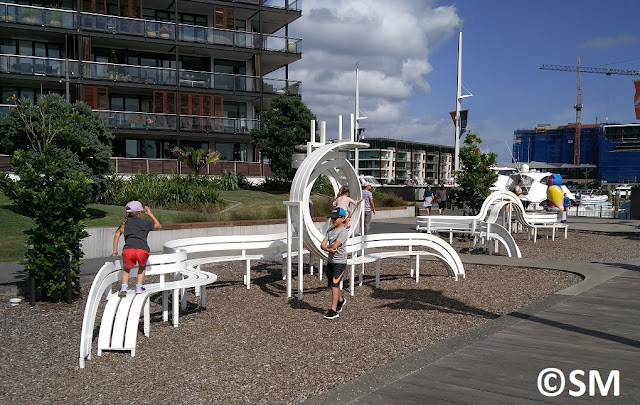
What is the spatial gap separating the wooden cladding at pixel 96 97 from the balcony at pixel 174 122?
74 cm

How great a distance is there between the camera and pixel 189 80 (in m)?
35.5

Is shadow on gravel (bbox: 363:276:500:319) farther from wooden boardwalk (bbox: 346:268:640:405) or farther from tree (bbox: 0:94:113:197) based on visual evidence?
tree (bbox: 0:94:113:197)

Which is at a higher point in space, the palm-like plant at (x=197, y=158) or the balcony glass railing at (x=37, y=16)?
the balcony glass railing at (x=37, y=16)

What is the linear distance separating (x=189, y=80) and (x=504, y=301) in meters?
29.9

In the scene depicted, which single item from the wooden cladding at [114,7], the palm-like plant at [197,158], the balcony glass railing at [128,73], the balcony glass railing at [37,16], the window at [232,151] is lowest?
the palm-like plant at [197,158]

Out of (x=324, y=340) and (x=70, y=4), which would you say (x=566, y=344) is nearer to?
(x=324, y=340)

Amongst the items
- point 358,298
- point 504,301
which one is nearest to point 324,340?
point 358,298

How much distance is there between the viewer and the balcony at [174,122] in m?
32.9

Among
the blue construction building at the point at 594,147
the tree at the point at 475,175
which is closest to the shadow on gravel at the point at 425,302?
the tree at the point at 475,175

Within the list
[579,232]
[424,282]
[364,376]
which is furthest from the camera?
[579,232]

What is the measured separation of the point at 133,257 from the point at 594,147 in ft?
626

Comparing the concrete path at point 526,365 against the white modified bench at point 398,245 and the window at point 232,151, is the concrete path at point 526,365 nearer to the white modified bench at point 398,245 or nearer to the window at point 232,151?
the white modified bench at point 398,245

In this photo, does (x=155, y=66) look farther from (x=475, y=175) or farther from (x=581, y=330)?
(x=581, y=330)

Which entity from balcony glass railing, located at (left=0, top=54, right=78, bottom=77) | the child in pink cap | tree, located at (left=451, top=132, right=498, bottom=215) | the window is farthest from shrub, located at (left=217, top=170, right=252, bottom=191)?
the child in pink cap
